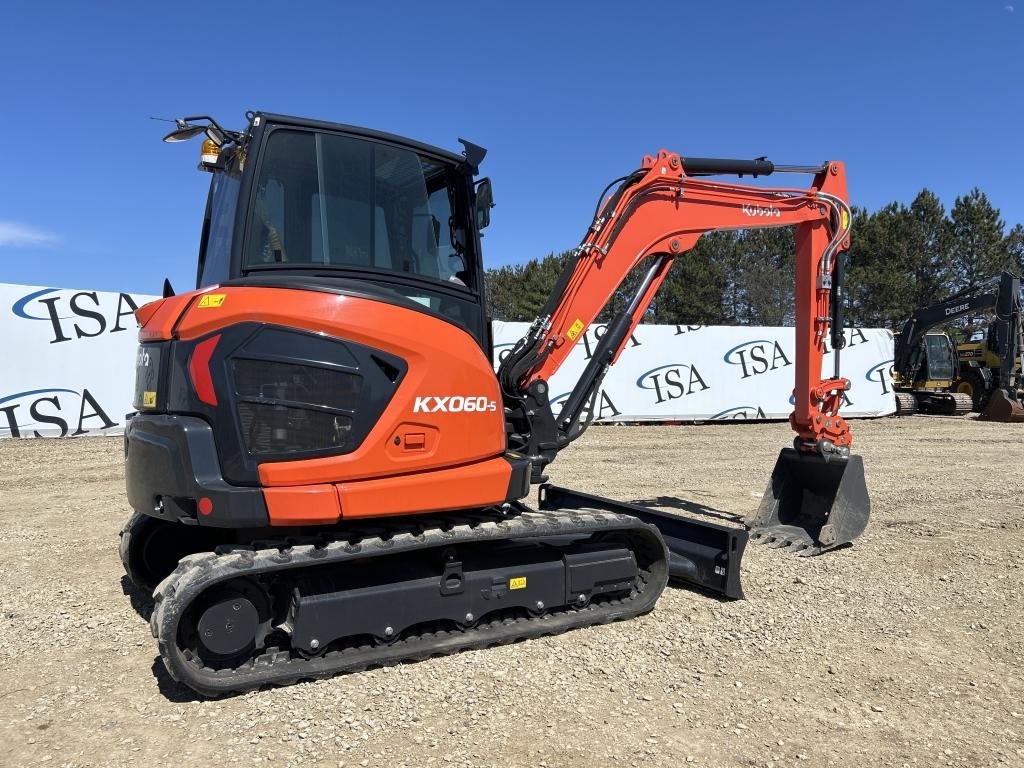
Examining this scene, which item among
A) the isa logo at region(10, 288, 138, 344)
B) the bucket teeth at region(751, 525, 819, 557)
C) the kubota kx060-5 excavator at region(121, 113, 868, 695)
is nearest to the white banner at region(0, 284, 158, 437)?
the isa logo at region(10, 288, 138, 344)

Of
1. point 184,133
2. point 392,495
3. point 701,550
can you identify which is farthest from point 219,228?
point 701,550

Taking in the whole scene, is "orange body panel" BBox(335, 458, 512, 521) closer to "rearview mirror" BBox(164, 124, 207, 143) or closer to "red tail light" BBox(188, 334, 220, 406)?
"red tail light" BBox(188, 334, 220, 406)

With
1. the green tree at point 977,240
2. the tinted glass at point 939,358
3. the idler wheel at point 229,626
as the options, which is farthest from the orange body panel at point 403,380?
the green tree at point 977,240

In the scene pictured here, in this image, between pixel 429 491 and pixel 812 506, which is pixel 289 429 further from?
pixel 812 506

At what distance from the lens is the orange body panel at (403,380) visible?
3371mm

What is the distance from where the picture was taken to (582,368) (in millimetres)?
15859

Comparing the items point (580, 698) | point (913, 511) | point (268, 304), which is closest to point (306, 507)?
point (268, 304)

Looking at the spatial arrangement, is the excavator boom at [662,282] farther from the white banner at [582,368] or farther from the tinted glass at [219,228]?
the white banner at [582,368]

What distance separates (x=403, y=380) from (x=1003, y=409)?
64.4 ft

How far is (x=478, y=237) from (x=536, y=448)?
1.43 meters

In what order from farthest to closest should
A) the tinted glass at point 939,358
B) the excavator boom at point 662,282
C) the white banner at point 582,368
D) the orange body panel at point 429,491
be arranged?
the tinted glass at point 939,358, the white banner at point 582,368, the excavator boom at point 662,282, the orange body panel at point 429,491

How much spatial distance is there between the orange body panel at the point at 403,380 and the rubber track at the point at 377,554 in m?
0.21

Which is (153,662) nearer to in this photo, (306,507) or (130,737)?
(130,737)

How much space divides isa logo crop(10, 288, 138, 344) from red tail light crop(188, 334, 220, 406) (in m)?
10.9
